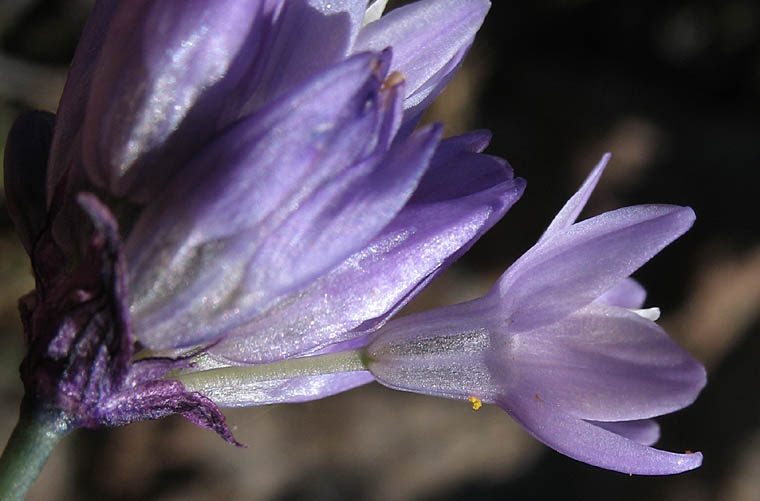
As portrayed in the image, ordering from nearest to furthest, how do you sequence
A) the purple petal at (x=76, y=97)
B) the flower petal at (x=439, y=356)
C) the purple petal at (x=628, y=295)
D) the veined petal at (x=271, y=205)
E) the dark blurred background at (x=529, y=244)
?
the veined petal at (x=271, y=205) → the purple petal at (x=76, y=97) → the flower petal at (x=439, y=356) → the purple petal at (x=628, y=295) → the dark blurred background at (x=529, y=244)

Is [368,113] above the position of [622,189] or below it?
above

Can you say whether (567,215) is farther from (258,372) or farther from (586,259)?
(258,372)

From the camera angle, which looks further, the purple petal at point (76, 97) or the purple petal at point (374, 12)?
the purple petal at point (374, 12)

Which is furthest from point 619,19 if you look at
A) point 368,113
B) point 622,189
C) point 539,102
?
point 368,113

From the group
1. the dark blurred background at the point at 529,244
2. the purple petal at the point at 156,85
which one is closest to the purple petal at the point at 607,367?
the purple petal at the point at 156,85

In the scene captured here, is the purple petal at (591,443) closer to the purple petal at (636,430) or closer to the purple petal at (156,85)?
the purple petal at (636,430)

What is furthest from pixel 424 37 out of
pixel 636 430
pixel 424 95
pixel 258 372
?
pixel 636 430

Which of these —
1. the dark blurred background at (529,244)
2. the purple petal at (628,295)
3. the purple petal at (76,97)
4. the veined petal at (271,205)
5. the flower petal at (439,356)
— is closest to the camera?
the veined petal at (271,205)

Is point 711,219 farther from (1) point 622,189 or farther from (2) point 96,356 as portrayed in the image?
(2) point 96,356
